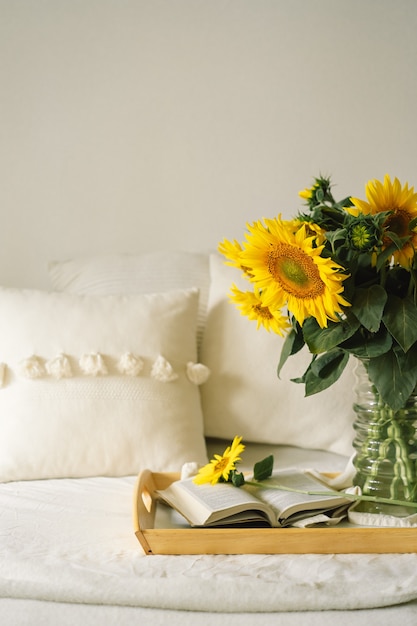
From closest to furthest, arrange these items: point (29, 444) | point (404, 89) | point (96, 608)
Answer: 1. point (96, 608)
2. point (29, 444)
3. point (404, 89)

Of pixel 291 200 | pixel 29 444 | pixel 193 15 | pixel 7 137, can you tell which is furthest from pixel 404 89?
pixel 29 444

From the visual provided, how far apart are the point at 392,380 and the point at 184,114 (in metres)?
1.35

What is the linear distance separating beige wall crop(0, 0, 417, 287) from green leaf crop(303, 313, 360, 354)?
44.7 inches

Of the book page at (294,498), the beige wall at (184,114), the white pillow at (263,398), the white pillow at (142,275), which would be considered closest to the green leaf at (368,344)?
the book page at (294,498)

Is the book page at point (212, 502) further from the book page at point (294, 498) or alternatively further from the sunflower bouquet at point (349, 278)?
the sunflower bouquet at point (349, 278)

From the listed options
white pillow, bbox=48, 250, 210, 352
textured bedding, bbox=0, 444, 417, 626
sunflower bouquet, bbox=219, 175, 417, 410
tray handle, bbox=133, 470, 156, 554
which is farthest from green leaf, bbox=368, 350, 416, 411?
white pillow, bbox=48, 250, 210, 352

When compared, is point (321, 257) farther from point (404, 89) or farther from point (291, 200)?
point (404, 89)

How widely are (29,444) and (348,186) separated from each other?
47.5 inches

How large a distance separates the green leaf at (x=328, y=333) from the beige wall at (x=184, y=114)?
1136 mm

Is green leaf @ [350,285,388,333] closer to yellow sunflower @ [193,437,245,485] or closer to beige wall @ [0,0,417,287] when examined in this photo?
yellow sunflower @ [193,437,245,485]

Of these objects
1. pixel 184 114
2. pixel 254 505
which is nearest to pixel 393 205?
pixel 254 505

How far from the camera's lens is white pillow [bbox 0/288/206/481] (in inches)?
56.6

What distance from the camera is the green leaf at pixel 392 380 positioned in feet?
3.29

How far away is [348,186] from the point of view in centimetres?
210
